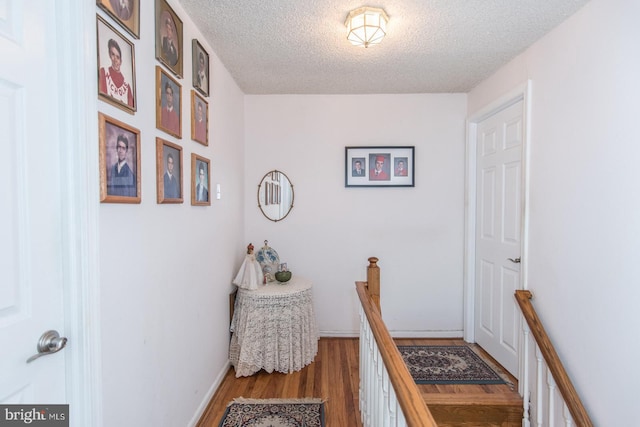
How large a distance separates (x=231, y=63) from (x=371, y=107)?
1.39 meters

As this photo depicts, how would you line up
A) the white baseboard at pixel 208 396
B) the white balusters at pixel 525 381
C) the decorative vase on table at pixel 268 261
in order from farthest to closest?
the decorative vase on table at pixel 268 261 → the white balusters at pixel 525 381 → the white baseboard at pixel 208 396

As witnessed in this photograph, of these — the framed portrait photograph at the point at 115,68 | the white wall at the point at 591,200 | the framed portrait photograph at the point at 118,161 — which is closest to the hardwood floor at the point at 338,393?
the white wall at the point at 591,200

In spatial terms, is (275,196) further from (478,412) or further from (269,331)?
(478,412)

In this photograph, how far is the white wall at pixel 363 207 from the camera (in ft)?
10.3

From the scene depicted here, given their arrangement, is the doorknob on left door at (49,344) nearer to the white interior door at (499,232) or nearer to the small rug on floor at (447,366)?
the small rug on floor at (447,366)

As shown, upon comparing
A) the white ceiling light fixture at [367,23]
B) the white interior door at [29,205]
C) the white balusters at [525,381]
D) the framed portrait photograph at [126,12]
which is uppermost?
the white ceiling light fixture at [367,23]

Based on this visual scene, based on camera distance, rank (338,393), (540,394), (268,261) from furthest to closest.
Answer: (268,261) < (338,393) < (540,394)

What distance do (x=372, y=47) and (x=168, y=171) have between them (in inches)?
62.5

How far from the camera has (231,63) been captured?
7.95 feet

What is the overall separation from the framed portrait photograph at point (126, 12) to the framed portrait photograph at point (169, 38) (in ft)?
0.56

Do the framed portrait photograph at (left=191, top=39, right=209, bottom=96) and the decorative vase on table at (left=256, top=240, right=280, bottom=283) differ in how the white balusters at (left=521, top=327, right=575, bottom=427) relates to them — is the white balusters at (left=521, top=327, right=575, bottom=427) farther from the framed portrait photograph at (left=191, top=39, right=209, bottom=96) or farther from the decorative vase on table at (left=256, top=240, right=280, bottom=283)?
the framed portrait photograph at (left=191, top=39, right=209, bottom=96)

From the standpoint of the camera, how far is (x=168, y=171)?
1.59 metres

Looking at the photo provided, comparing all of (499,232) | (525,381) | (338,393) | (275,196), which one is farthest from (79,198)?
(499,232)

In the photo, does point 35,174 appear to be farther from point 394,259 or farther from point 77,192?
point 394,259
